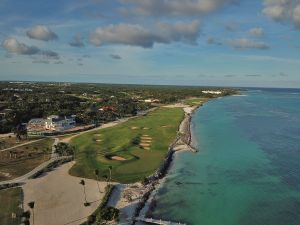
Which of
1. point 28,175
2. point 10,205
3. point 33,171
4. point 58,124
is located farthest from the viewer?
point 58,124

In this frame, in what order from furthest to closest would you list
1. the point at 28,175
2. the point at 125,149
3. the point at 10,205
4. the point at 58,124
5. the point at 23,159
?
1. the point at 58,124
2. the point at 125,149
3. the point at 23,159
4. the point at 28,175
5. the point at 10,205

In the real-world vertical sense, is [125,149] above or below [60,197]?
above

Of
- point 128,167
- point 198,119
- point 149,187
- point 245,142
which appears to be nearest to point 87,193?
point 149,187

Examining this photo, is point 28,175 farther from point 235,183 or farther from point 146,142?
point 146,142

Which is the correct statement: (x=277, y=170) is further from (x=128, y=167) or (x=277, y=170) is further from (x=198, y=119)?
(x=198, y=119)

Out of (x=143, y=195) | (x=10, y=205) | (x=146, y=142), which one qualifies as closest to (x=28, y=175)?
(x=10, y=205)

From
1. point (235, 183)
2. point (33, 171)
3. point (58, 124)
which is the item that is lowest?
point (33, 171)

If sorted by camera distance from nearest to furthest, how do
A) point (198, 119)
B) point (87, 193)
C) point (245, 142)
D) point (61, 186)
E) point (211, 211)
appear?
1. point (211, 211)
2. point (87, 193)
3. point (61, 186)
4. point (245, 142)
5. point (198, 119)
